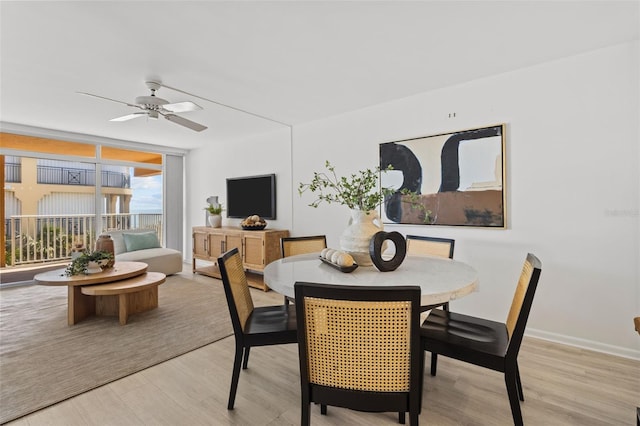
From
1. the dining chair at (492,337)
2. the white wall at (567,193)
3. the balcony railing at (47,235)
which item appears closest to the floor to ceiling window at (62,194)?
the balcony railing at (47,235)

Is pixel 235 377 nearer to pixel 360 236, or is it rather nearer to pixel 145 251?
pixel 360 236

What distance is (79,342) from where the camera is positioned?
8.66 feet

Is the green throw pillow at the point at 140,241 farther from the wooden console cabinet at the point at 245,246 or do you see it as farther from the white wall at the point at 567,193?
the white wall at the point at 567,193

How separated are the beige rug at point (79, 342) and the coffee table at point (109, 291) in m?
0.11

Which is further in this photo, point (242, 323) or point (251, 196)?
point (251, 196)

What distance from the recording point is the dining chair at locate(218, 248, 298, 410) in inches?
65.7

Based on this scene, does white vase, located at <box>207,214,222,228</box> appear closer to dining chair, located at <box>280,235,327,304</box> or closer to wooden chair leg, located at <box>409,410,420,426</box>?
dining chair, located at <box>280,235,327,304</box>

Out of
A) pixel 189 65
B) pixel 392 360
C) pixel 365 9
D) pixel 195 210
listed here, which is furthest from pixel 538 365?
pixel 195 210

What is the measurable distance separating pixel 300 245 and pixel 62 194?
4.92 metres

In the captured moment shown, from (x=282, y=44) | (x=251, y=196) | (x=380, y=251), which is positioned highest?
(x=282, y=44)

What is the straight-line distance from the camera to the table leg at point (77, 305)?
3.04 meters

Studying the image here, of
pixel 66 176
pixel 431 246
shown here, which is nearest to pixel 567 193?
pixel 431 246

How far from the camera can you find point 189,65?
2645mm

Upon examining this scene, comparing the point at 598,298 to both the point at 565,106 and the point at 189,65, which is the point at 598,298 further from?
the point at 189,65
